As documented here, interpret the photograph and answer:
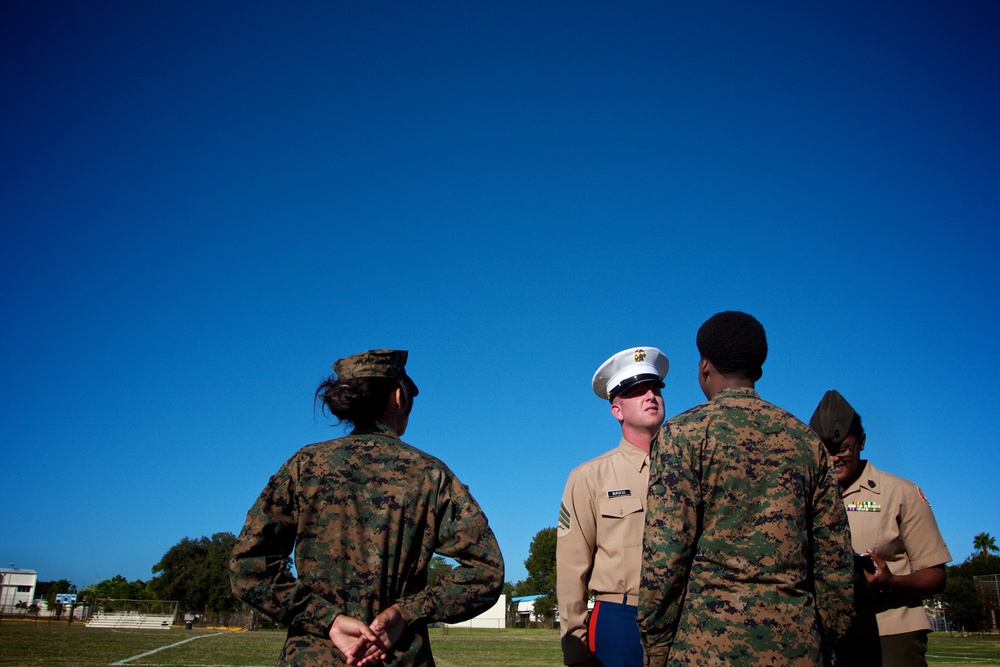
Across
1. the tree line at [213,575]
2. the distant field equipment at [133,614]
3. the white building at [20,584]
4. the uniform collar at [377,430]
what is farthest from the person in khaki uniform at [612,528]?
the white building at [20,584]

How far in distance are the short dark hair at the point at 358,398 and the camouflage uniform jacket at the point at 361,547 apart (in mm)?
189

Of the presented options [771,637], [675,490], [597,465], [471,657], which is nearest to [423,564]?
[675,490]

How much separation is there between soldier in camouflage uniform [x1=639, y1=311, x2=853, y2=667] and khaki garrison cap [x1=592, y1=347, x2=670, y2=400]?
4.95 ft

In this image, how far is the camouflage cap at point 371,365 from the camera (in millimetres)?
3354

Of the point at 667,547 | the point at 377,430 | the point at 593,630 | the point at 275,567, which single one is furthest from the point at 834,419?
the point at 275,567

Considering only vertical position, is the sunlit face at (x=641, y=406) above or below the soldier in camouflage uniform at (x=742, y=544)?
above

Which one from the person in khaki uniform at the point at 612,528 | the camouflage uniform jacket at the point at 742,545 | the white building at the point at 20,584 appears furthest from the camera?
the white building at the point at 20,584

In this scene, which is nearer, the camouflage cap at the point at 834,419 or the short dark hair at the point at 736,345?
the short dark hair at the point at 736,345

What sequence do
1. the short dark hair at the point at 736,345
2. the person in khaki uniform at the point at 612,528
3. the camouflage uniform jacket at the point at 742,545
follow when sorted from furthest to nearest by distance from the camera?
the person in khaki uniform at the point at 612,528
the short dark hair at the point at 736,345
the camouflage uniform jacket at the point at 742,545

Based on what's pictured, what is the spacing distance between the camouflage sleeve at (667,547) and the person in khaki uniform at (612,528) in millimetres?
983

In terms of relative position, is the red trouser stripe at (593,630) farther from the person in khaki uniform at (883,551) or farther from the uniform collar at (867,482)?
the uniform collar at (867,482)

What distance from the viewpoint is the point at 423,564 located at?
3.09 m

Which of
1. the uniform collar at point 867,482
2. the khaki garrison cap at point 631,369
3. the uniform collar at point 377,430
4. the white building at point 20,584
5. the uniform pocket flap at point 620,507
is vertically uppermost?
the khaki garrison cap at point 631,369

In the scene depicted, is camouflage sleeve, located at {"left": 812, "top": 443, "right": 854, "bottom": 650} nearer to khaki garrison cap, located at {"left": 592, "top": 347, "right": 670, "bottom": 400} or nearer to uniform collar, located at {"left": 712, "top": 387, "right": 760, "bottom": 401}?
uniform collar, located at {"left": 712, "top": 387, "right": 760, "bottom": 401}
